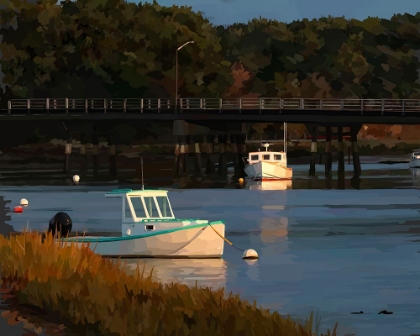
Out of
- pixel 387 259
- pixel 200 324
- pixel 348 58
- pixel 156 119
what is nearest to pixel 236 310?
pixel 200 324

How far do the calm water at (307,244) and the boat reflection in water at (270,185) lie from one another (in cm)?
531

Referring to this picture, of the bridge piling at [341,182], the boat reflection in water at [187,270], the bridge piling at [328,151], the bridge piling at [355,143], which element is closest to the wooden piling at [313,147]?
the bridge piling at [328,151]

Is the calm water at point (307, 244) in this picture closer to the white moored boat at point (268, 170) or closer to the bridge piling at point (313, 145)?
the white moored boat at point (268, 170)

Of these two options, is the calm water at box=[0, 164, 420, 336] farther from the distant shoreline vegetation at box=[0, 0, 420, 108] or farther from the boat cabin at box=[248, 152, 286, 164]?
the distant shoreline vegetation at box=[0, 0, 420, 108]

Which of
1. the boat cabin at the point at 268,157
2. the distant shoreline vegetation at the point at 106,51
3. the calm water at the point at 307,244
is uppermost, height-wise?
the distant shoreline vegetation at the point at 106,51

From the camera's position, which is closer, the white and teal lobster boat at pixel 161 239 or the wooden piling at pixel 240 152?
the white and teal lobster boat at pixel 161 239

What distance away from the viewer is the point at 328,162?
120 m

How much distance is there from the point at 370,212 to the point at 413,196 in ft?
58.6

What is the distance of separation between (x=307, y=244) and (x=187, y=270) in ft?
37.7

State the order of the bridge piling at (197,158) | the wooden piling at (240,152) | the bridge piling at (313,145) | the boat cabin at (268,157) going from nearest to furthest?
the boat cabin at (268,157) → the bridge piling at (313,145) → the bridge piling at (197,158) → the wooden piling at (240,152)

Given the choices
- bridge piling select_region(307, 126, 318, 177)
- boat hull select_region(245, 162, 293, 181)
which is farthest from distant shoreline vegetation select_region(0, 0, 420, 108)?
boat hull select_region(245, 162, 293, 181)

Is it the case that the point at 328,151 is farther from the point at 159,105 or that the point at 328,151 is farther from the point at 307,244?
the point at 307,244

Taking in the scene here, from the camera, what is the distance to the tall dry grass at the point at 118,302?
1742cm

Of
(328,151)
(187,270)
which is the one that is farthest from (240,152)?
(187,270)
